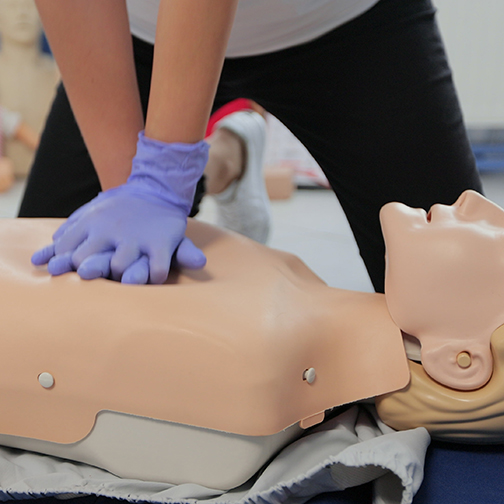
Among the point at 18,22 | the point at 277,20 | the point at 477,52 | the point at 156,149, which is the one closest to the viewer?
the point at 156,149

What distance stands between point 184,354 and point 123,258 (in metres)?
0.17

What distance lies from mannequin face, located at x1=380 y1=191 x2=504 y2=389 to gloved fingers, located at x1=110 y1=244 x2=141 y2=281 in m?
0.31

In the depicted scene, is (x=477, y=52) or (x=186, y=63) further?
(x=477, y=52)

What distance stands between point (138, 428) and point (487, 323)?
0.39m

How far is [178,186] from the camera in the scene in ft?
2.78

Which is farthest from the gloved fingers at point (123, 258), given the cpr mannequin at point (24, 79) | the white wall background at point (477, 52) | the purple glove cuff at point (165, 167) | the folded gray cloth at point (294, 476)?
the cpr mannequin at point (24, 79)

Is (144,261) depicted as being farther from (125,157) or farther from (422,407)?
(422,407)

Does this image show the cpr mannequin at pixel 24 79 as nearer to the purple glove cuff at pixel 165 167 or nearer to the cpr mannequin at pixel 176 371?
the purple glove cuff at pixel 165 167

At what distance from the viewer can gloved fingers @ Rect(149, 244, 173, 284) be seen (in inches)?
28.5

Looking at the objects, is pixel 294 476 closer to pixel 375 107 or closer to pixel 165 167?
pixel 165 167

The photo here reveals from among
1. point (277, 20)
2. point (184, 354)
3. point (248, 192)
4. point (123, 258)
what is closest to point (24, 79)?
point (248, 192)

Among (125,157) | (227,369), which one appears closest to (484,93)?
(125,157)

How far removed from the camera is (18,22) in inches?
136

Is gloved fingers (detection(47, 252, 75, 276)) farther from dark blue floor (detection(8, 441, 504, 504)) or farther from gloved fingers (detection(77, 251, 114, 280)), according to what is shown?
dark blue floor (detection(8, 441, 504, 504))
